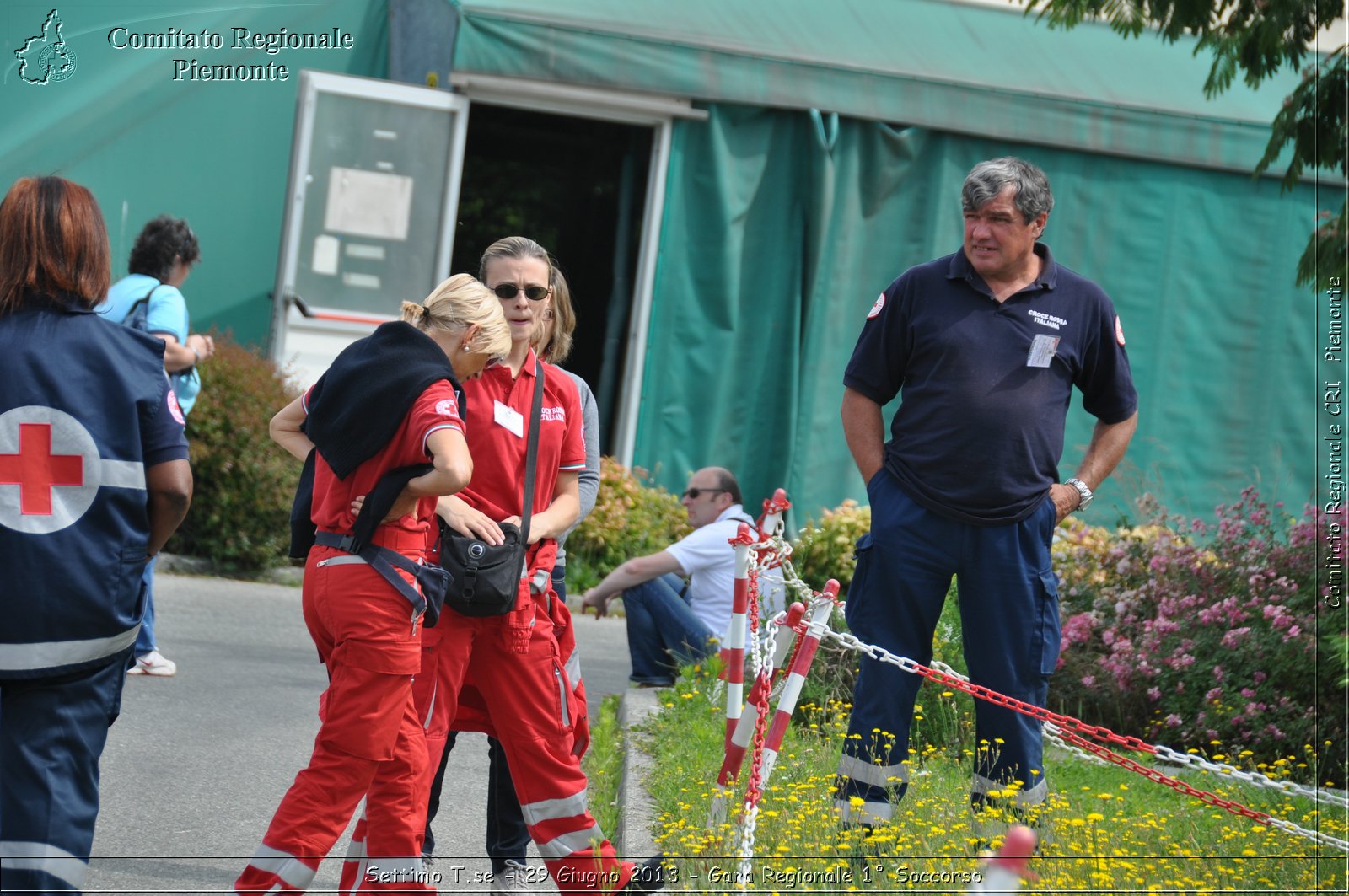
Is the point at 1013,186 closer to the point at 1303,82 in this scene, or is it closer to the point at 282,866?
the point at 282,866

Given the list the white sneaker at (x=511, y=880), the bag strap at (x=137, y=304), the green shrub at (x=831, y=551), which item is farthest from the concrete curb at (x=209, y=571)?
the white sneaker at (x=511, y=880)

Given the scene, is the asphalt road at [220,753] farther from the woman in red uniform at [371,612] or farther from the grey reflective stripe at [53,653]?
the grey reflective stripe at [53,653]

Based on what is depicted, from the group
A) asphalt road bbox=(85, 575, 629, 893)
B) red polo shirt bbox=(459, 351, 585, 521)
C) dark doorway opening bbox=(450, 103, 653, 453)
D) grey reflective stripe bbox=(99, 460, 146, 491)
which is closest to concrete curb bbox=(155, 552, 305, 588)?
asphalt road bbox=(85, 575, 629, 893)

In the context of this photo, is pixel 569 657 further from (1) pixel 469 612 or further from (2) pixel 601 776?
(2) pixel 601 776

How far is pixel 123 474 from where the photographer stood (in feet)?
11.5

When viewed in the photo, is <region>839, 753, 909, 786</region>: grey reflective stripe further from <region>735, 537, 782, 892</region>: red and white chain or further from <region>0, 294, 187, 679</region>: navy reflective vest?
<region>0, 294, 187, 679</region>: navy reflective vest

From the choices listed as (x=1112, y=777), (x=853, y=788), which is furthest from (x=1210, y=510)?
(x=853, y=788)

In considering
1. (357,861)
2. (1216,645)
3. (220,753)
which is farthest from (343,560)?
(1216,645)

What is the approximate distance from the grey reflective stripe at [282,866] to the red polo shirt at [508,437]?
3.61 ft

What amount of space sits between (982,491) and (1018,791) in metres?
0.94

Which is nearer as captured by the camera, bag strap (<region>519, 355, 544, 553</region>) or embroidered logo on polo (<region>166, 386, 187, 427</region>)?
embroidered logo on polo (<region>166, 386, 187, 427</region>)

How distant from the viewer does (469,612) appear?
4.04 m

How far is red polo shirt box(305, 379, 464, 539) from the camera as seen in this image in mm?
3795

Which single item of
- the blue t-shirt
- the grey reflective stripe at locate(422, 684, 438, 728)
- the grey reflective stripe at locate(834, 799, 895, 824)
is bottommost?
the grey reflective stripe at locate(834, 799, 895, 824)
